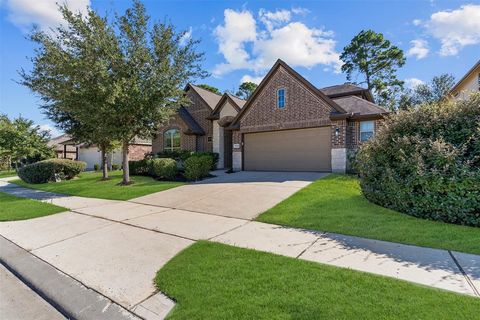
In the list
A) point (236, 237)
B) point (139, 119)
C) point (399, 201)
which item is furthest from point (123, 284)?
point (139, 119)

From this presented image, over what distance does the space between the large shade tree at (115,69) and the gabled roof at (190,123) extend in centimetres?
545

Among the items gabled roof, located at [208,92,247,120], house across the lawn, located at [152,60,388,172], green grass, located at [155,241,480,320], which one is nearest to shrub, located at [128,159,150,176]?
house across the lawn, located at [152,60,388,172]

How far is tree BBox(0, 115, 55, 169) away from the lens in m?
26.3

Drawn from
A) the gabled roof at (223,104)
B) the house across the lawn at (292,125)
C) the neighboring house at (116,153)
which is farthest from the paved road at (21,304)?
the neighboring house at (116,153)

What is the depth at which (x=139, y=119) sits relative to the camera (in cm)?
1367

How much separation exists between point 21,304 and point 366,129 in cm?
1400

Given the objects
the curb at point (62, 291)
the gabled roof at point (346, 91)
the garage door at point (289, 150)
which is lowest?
the curb at point (62, 291)

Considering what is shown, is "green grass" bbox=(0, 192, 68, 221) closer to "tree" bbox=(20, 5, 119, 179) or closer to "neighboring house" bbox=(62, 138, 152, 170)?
"tree" bbox=(20, 5, 119, 179)

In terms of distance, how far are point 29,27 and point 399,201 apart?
54.1ft

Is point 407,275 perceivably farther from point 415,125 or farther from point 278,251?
point 415,125

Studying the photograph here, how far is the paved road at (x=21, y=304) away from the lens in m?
3.13

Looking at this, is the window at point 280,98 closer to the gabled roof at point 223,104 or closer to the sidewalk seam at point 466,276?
the gabled roof at point 223,104

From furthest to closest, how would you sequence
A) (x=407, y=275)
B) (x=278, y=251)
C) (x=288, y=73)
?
1. (x=288, y=73)
2. (x=278, y=251)
3. (x=407, y=275)

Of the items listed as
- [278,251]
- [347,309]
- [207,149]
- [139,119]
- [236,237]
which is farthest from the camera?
[207,149]
